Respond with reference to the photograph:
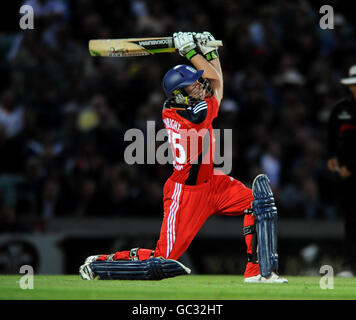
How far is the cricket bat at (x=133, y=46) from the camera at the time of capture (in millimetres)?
7723

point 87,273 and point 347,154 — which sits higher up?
point 347,154

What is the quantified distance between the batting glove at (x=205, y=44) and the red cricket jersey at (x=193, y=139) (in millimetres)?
452

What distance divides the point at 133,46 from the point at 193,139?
136 cm

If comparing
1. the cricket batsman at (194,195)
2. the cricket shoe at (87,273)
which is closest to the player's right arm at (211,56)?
the cricket batsman at (194,195)

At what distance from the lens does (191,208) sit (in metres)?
7.27

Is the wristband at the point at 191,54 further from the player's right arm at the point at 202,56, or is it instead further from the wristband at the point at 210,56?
the wristband at the point at 210,56

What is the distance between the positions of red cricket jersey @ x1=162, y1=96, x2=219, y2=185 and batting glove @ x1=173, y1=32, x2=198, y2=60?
49 cm

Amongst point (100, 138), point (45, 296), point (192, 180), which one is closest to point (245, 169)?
point (100, 138)

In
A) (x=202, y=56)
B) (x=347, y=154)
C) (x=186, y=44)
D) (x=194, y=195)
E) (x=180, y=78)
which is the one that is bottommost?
(x=194, y=195)

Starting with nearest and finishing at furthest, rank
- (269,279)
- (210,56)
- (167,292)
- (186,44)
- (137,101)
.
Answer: (167,292) → (269,279) → (186,44) → (210,56) → (137,101)

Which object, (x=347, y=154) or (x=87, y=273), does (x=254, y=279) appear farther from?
(x=347, y=154)

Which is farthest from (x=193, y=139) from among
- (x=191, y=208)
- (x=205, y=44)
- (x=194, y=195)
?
(x=205, y=44)

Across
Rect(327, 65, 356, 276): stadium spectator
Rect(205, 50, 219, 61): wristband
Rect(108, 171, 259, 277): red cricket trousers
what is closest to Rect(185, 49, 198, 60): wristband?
Rect(205, 50, 219, 61): wristband
